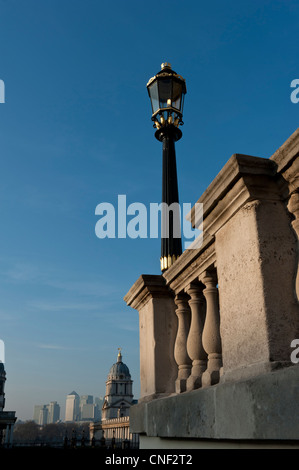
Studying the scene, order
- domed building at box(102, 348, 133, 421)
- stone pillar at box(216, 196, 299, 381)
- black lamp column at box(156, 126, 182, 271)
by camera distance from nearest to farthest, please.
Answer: stone pillar at box(216, 196, 299, 381) < black lamp column at box(156, 126, 182, 271) < domed building at box(102, 348, 133, 421)

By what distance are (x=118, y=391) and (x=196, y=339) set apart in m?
106

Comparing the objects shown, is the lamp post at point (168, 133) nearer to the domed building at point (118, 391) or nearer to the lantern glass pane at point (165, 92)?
the lantern glass pane at point (165, 92)

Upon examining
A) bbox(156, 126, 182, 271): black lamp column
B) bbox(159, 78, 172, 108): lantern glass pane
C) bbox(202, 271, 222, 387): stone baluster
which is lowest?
bbox(202, 271, 222, 387): stone baluster

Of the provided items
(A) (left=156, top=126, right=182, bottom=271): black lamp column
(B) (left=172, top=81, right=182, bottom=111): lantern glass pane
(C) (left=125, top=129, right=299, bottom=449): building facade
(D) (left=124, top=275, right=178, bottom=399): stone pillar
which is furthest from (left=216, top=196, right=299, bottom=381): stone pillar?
(B) (left=172, top=81, right=182, bottom=111): lantern glass pane

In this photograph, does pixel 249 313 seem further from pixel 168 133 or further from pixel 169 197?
pixel 168 133

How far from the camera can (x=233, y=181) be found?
2609 millimetres

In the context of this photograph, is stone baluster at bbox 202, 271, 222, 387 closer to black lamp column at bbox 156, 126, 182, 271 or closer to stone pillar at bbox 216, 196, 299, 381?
stone pillar at bbox 216, 196, 299, 381

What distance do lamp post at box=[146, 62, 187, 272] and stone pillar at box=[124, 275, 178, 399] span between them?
6.91 metres

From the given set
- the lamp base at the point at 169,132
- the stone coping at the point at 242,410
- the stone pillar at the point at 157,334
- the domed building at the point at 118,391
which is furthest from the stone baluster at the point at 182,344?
the domed building at the point at 118,391

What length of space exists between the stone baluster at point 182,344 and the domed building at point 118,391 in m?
101

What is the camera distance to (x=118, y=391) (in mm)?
103688

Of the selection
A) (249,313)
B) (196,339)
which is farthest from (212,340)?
(249,313)

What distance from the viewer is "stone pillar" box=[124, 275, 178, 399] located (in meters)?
4.23
